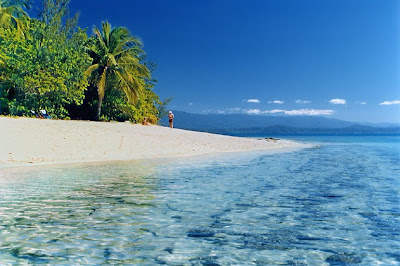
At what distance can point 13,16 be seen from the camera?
3691 centimetres

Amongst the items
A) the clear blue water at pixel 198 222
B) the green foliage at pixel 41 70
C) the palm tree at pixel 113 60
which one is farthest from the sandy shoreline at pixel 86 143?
the palm tree at pixel 113 60

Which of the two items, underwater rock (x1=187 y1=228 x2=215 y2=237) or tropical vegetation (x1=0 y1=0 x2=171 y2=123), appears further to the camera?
tropical vegetation (x1=0 y1=0 x2=171 y2=123)

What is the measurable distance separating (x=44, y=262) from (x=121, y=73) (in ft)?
106

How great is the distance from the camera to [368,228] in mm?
5680

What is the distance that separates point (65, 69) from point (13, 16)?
41.8 ft

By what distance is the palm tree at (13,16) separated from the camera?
106ft

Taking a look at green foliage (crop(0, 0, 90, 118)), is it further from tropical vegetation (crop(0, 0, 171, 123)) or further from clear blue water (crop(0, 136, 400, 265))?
clear blue water (crop(0, 136, 400, 265))

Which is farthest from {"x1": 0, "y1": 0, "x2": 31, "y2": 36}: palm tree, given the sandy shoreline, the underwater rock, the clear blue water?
the underwater rock

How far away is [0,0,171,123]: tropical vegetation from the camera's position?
28.0 meters

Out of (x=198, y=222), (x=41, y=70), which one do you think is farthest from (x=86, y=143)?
(x=198, y=222)

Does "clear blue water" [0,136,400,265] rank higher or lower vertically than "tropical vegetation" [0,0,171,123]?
lower

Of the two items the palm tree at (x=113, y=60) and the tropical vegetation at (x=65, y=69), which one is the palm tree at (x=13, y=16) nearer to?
the tropical vegetation at (x=65, y=69)

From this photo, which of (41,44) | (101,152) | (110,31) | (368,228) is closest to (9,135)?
(101,152)

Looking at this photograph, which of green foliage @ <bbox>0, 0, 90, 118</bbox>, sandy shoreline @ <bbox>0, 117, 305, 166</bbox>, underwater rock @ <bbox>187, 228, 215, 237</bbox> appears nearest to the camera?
underwater rock @ <bbox>187, 228, 215, 237</bbox>
